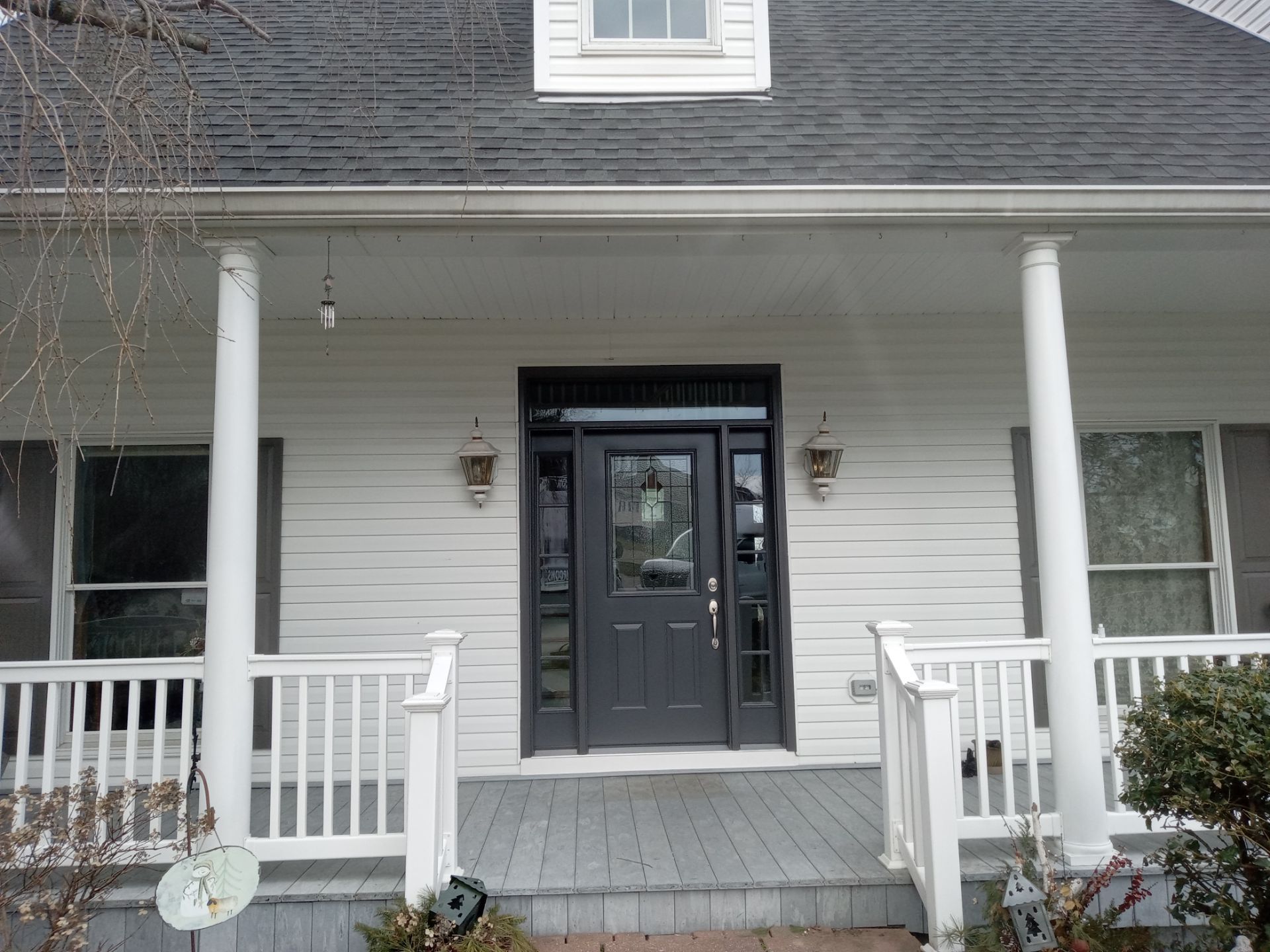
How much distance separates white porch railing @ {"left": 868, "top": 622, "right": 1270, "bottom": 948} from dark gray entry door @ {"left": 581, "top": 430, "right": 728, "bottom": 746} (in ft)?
4.47

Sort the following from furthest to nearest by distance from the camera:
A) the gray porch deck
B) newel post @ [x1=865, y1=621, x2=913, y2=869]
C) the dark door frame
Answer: the dark door frame
newel post @ [x1=865, y1=621, x2=913, y2=869]
the gray porch deck

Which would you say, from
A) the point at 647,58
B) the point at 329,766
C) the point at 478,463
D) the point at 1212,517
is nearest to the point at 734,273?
the point at 647,58

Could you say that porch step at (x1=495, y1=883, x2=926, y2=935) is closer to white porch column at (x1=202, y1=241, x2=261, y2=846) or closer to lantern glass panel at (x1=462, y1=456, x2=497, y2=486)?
A: white porch column at (x1=202, y1=241, x2=261, y2=846)

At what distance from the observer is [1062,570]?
119 inches

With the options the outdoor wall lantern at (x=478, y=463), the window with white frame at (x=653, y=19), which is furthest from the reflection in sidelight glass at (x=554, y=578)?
the window with white frame at (x=653, y=19)

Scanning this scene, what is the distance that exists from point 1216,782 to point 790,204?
7.73ft

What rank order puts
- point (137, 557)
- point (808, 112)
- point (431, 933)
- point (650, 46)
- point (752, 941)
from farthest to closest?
point (137, 557) < point (650, 46) < point (808, 112) < point (752, 941) < point (431, 933)

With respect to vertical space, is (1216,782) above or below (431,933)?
above

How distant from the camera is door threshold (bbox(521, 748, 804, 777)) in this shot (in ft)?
13.8

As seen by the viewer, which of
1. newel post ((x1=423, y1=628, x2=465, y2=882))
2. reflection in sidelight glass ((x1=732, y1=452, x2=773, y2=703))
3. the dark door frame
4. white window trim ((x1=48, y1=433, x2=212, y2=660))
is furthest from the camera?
reflection in sidelight glass ((x1=732, y1=452, x2=773, y2=703))

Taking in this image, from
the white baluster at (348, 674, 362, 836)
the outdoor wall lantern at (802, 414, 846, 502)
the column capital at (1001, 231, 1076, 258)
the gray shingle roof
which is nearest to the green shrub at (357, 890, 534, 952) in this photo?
the white baluster at (348, 674, 362, 836)

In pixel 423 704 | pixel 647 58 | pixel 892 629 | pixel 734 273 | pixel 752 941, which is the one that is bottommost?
pixel 752 941

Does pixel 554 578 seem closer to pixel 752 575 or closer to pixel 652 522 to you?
pixel 652 522

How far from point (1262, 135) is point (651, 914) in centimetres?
413
